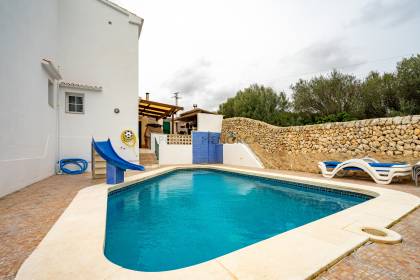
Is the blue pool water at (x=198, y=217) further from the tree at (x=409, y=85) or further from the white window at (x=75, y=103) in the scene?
the tree at (x=409, y=85)

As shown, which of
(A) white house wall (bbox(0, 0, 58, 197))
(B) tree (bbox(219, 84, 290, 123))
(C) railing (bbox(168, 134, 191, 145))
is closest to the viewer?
(A) white house wall (bbox(0, 0, 58, 197))

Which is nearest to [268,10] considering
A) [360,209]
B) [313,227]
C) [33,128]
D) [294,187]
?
[294,187]

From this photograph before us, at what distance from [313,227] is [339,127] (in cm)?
893

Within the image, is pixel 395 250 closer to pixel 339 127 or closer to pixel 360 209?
pixel 360 209

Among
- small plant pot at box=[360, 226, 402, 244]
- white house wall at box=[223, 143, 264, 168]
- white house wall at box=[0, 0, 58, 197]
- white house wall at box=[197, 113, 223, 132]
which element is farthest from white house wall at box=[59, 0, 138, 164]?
small plant pot at box=[360, 226, 402, 244]

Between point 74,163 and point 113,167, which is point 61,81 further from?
point 113,167

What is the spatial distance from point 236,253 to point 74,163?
965cm

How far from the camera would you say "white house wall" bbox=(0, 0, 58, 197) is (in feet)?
15.8

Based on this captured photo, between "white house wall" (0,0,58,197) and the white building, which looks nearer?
"white house wall" (0,0,58,197)

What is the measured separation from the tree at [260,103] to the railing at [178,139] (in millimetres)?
8719

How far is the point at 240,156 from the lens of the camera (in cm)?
1359

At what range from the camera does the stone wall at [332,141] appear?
7.64 meters

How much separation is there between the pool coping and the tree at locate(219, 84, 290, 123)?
54.6 feet

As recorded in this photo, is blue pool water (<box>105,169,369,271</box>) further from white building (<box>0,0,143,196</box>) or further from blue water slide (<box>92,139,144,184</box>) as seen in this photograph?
white building (<box>0,0,143,196</box>)
